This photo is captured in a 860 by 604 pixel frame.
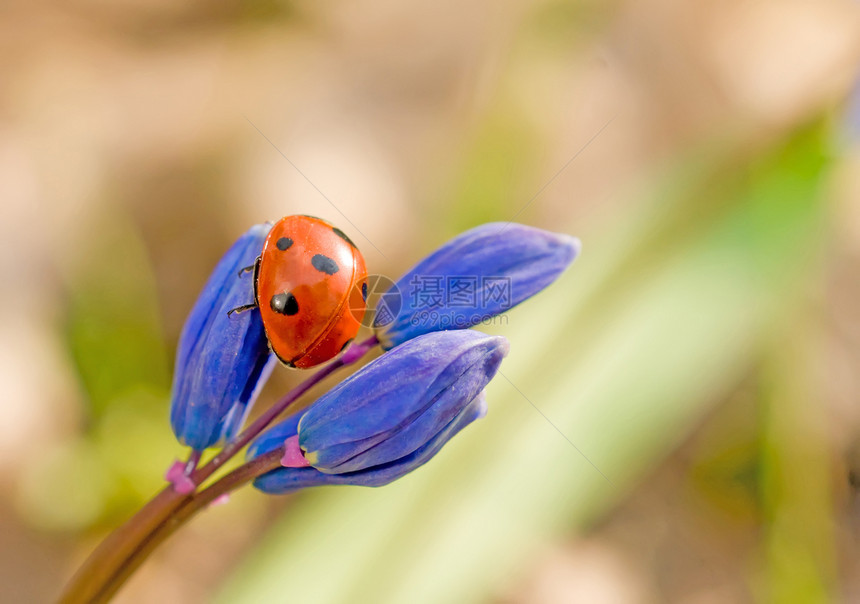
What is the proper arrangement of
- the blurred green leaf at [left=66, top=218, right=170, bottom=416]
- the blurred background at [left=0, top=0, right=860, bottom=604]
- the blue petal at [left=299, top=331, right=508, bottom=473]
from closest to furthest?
the blue petal at [left=299, top=331, right=508, bottom=473] → the blurred background at [left=0, top=0, right=860, bottom=604] → the blurred green leaf at [left=66, top=218, right=170, bottom=416]

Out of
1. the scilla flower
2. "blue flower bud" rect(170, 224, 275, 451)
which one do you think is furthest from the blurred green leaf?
the scilla flower

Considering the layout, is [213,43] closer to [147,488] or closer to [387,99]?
[387,99]

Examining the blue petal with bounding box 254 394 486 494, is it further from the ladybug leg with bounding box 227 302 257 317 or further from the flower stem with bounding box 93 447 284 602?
the ladybug leg with bounding box 227 302 257 317

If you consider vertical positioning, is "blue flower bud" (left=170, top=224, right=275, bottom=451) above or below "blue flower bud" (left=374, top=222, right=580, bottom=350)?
above

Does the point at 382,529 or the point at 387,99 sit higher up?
the point at 387,99

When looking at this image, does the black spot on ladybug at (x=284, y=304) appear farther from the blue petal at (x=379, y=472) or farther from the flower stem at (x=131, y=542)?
the blue petal at (x=379, y=472)

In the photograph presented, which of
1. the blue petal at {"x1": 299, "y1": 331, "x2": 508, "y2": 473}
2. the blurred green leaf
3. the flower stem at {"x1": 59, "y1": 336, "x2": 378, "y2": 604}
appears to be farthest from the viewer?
the blurred green leaf

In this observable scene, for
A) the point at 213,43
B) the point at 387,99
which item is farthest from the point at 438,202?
the point at 213,43

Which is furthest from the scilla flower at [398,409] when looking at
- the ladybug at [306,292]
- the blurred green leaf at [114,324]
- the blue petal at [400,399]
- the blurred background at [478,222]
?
the blurred green leaf at [114,324]
